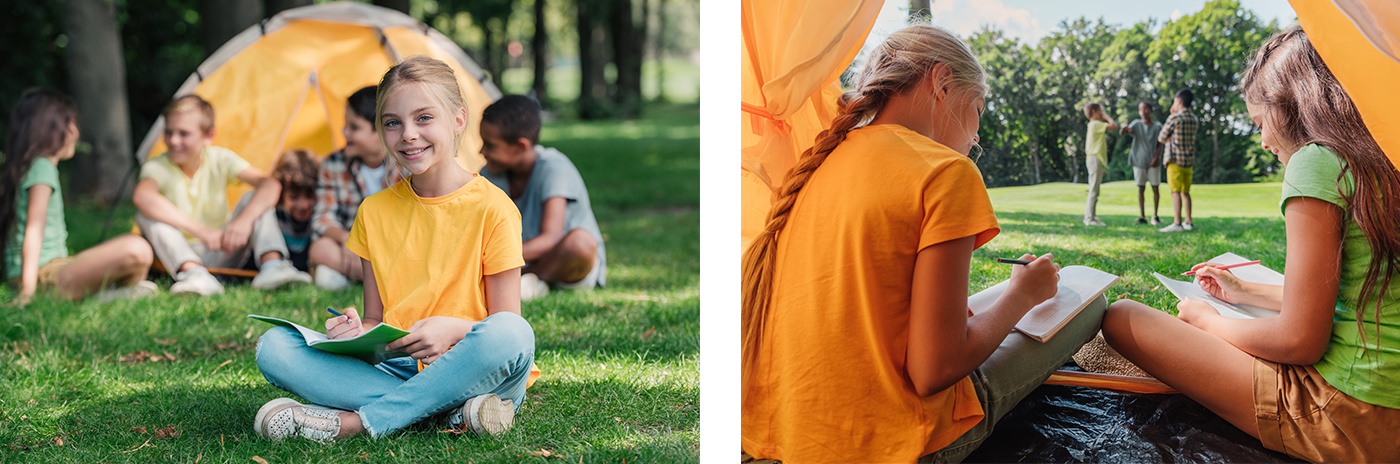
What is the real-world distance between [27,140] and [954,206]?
4315 millimetres

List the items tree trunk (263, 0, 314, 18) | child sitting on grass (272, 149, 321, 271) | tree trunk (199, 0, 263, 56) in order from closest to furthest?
1. child sitting on grass (272, 149, 321, 271)
2. tree trunk (199, 0, 263, 56)
3. tree trunk (263, 0, 314, 18)

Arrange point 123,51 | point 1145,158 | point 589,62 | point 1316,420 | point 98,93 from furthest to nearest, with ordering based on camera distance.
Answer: point 589,62 < point 123,51 < point 98,93 < point 1145,158 < point 1316,420

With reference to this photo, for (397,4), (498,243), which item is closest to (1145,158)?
(498,243)

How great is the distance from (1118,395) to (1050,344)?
0.54 metres

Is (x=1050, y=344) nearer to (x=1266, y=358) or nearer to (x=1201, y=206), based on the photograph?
(x=1266, y=358)

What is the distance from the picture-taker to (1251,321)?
213cm

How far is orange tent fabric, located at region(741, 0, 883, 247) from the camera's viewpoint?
83.3 inches

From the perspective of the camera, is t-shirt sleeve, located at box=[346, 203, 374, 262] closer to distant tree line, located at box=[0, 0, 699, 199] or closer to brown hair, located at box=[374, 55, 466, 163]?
brown hair, located at box=[374, 55, 466, 163]

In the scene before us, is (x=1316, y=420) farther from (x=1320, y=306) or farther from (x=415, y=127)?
(x=415, y=127)

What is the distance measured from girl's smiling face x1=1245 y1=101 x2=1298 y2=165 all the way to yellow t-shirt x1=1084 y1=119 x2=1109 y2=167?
50 centimetres

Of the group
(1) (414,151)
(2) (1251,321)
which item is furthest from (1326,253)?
(1) (414,151)

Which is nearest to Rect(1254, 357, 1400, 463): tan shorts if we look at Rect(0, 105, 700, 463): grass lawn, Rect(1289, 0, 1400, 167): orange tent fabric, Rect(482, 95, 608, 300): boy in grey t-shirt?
Rect(1289, 0, 1400, 167): orange tent fabric

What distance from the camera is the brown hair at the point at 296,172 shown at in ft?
15.4

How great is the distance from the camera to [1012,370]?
7.00 feet
